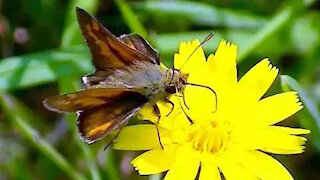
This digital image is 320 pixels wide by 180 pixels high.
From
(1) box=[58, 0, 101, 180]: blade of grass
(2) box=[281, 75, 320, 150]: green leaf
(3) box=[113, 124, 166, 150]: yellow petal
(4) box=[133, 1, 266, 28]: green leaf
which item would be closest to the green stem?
(1) box=[58, 0, 101, 180]: blade of grass

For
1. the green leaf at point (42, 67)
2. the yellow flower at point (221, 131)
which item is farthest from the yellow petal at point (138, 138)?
the green leaf at point (42, 67)

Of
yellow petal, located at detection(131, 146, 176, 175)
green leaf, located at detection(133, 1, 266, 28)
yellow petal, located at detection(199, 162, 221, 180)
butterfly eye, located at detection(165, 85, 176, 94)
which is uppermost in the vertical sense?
green leaf, located at detection(133, 1, 266, 28)

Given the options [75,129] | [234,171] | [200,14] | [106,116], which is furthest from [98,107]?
[200,14]

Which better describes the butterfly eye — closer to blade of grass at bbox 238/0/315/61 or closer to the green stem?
the green stem

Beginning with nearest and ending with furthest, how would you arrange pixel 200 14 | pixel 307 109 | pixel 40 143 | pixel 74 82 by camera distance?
pixel 307 109 → pixel 40 143 → pixel 74 82 → pixel 200 14

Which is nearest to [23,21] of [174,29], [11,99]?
[11,99]

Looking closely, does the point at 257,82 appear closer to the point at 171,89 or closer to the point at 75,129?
the point at 171,89
